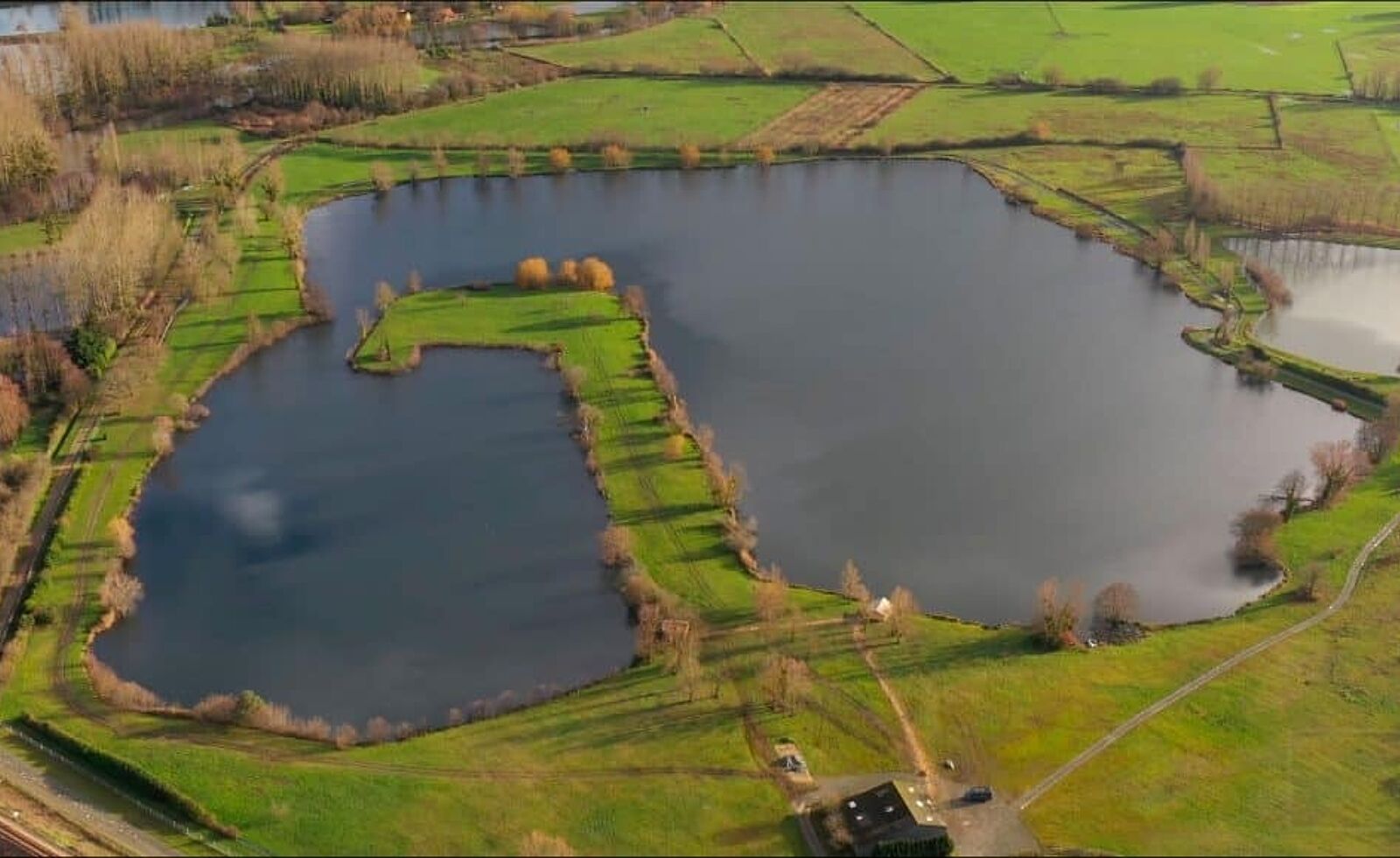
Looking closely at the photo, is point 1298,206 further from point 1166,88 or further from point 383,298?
point 383,298

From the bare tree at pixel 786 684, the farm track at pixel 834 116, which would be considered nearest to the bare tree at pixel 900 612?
the bare tree at pixel 786 684

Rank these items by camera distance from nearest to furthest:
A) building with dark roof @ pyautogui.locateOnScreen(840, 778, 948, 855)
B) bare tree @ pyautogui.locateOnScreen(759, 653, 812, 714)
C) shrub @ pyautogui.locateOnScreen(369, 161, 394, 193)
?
building with dark roof @ pyautogui.locateOnScreen(840, 778, 948, 855), bare tree @ pyautogui.locateOnScreen(759, 653, 812, 714), shrub @ pyautogui.locateOnScreen(369, 161, 394, 193)

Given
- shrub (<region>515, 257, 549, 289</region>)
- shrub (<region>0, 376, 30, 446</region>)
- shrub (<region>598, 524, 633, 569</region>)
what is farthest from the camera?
shrub (<region>515, 257, 549, 289</region>)

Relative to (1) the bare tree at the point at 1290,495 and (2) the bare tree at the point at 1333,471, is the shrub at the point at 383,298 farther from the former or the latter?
(2) the bare tree at the point at 1333,471

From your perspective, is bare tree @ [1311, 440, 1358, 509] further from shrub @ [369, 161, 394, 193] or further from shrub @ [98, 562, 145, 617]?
shrub @ [369, 161, 394, 193]

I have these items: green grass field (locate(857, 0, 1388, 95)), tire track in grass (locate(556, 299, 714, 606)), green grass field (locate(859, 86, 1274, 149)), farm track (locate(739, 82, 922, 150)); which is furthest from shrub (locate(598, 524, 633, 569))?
green grass field (locate(857, 0, 1388, 95))

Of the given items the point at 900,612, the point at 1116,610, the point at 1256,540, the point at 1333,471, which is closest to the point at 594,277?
the point at 900,612

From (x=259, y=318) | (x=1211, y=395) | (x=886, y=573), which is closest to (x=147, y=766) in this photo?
(x=886, y=573)
